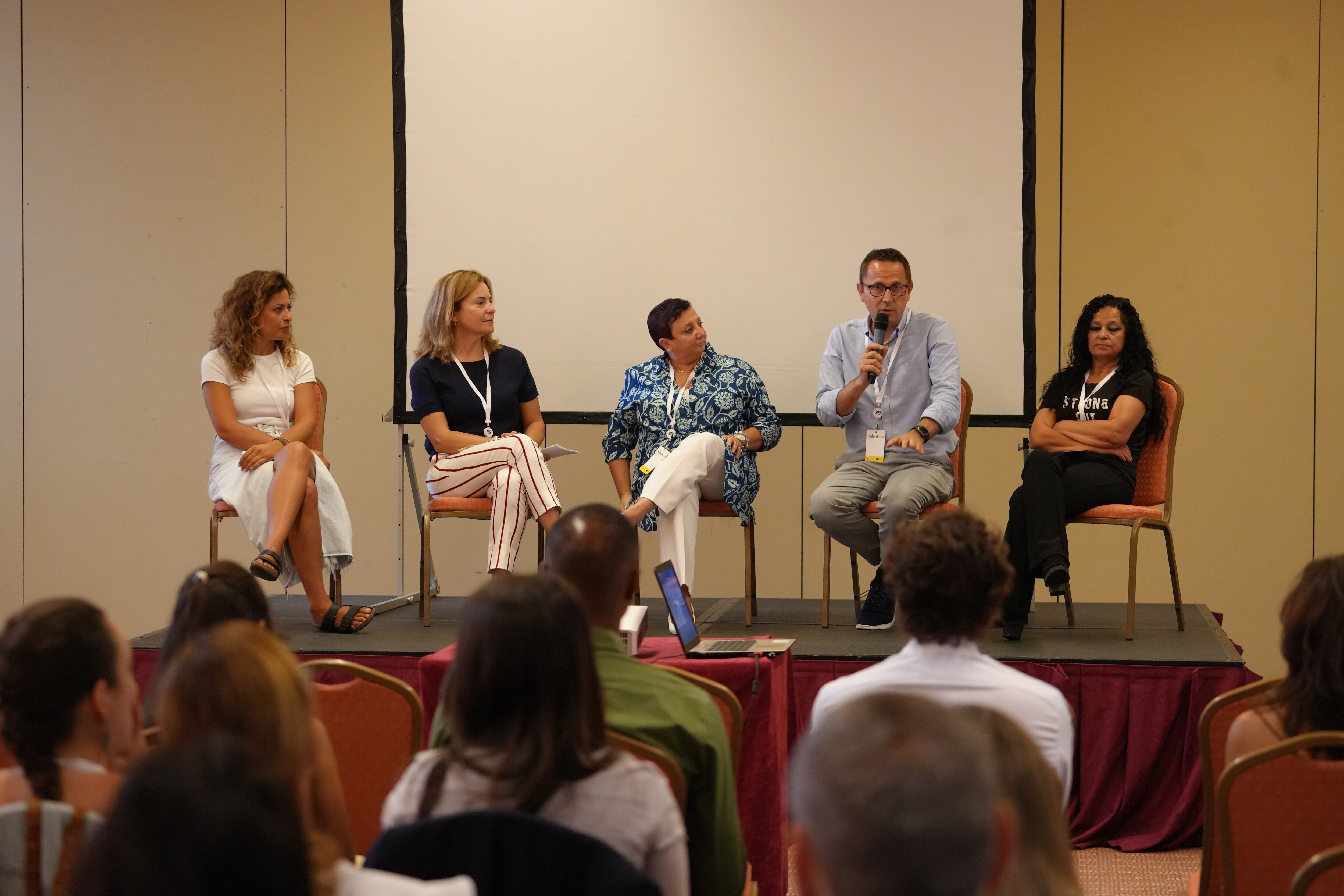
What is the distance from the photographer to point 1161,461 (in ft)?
12.6

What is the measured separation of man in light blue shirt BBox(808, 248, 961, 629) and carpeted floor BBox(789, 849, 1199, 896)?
36.8 inches

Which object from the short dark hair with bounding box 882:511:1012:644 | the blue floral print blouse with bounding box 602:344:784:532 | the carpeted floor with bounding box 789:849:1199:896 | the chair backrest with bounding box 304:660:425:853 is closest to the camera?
the short dark hair with bounding box 882:511:1012:644

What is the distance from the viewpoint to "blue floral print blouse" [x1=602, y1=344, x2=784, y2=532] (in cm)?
401

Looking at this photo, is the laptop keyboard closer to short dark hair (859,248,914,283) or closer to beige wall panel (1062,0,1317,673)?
short dark hair (859,248,914,283)

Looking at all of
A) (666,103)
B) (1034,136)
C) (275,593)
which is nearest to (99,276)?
(275,593)

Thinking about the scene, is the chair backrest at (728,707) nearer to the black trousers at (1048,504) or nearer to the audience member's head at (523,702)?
the audience member's head at (523,702)

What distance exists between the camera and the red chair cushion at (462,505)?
392cm

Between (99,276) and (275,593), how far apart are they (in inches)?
63.9

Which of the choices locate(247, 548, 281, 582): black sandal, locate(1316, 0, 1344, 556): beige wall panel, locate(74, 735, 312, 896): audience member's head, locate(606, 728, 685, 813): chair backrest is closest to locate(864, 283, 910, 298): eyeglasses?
locate(247, 548, 281, 582): black sandal

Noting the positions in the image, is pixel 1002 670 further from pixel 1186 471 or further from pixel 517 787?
pixel 1186 471

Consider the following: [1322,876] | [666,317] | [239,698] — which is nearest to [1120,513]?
[666,317]

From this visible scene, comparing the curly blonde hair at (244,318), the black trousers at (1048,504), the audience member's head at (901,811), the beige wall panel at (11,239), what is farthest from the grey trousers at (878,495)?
the beige wall panel at (11,239)

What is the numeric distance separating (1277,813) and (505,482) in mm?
2654

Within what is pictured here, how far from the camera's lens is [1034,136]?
4.29 metres
